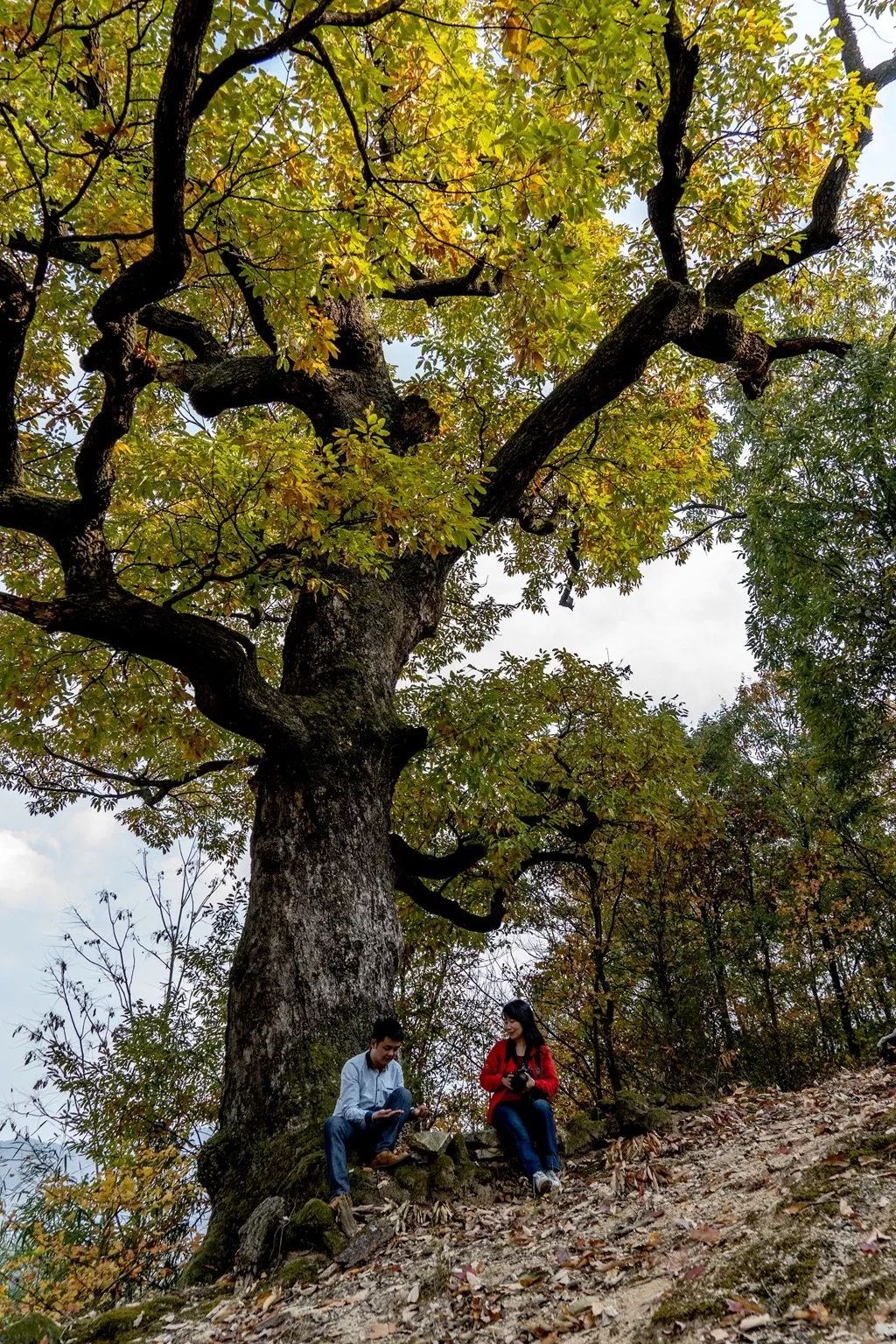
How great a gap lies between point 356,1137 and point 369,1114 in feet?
0.59

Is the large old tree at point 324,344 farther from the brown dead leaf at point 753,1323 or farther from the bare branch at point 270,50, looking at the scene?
the brown dead leaf at point 753,1323

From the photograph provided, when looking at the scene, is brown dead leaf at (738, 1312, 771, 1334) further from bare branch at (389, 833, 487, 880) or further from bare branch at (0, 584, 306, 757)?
bare branch at (389, 833, 487, 880)

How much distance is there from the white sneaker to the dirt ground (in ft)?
0.30

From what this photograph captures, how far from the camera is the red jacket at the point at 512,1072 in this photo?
4969 mm

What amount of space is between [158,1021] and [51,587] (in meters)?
7.29

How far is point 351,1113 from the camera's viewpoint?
4.12m

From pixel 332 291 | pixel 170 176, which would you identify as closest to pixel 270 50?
pixel 170 176

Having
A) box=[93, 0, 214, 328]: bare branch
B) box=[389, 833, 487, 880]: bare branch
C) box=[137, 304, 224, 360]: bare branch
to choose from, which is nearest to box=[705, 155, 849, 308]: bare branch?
box=[137, 304, 224, 360]: bare branch

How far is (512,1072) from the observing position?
5.13 m

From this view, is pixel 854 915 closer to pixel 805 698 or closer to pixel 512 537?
pixel 805 698

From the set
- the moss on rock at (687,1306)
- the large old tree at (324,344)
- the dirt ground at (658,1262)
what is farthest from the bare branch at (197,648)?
the moss on rock at (687,1306)

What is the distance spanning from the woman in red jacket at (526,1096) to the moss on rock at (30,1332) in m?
2.49

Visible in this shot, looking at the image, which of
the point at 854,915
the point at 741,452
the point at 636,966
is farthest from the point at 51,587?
the point at 741,452

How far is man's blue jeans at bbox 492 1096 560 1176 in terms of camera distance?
457 cm
